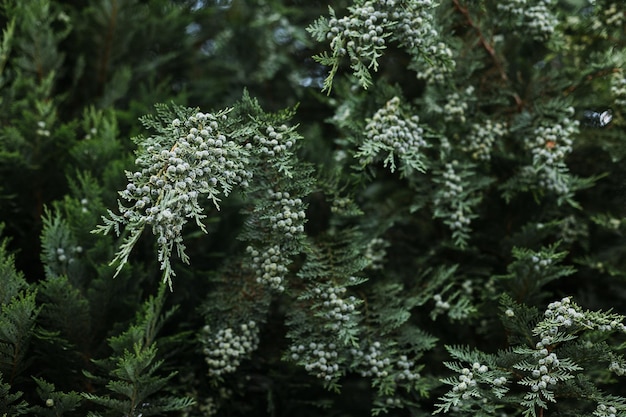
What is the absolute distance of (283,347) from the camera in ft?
4.56

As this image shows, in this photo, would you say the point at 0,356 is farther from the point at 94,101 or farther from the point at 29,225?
the point at 94,101

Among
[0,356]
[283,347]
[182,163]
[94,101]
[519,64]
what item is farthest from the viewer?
[94,101]

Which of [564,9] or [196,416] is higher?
[564,9]

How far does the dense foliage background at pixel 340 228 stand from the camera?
1113 millimetres

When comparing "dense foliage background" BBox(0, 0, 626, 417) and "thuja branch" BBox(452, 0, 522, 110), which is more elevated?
"thuja branch" BBox(452, 0, 522, 110)

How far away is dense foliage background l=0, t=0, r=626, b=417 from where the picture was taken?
3.65 feet

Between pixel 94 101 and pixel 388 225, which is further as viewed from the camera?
pixel 94 101

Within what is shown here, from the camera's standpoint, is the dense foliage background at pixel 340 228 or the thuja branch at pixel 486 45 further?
the thuja branch at pixel 486 45

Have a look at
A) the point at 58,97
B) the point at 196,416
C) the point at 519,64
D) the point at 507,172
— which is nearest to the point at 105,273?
the point at 196,416

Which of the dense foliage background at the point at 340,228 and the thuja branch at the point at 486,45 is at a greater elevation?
the thuja branch at the point at 486,45

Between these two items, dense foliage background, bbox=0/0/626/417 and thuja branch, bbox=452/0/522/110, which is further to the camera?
thuja branch, bbox=452/0/522/110

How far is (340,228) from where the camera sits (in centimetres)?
151

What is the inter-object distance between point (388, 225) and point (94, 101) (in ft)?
2.85

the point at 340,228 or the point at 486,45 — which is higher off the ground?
the point at 486,45
